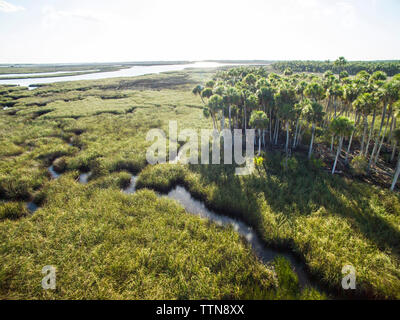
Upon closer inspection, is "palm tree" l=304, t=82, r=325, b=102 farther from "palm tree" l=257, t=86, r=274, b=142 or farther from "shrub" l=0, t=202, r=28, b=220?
"shrub" l=0, t=202, r=28, b=220

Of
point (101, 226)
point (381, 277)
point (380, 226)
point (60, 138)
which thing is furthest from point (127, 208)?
point (60, 138)

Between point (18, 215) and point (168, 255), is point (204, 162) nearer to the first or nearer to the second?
point (168, 255)

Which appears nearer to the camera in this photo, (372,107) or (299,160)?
(372,107)

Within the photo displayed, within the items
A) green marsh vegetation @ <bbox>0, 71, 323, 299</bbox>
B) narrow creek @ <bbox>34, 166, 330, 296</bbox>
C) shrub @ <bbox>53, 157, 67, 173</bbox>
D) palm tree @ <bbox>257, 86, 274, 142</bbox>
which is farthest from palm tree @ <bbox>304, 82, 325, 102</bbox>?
shrub @ <bbox>53, 157, 67, 173</bbox>

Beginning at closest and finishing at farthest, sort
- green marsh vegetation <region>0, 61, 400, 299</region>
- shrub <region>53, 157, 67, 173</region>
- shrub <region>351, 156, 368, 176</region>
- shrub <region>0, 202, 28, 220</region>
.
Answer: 1. green marsh vegetation <region>0, 61, 400, 299</region>
2. shrub <region>0, 202, 28, 220</region>
3. shrub <region>351, 156, 368, 176</region>
4. shrub <region>53, 157, 67, 173</region>

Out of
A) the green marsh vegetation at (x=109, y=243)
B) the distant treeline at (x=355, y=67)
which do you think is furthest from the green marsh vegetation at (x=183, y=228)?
the distant treeline at (x=355, y=67)

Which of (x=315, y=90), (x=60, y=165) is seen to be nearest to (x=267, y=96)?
(x=315, y=90)
